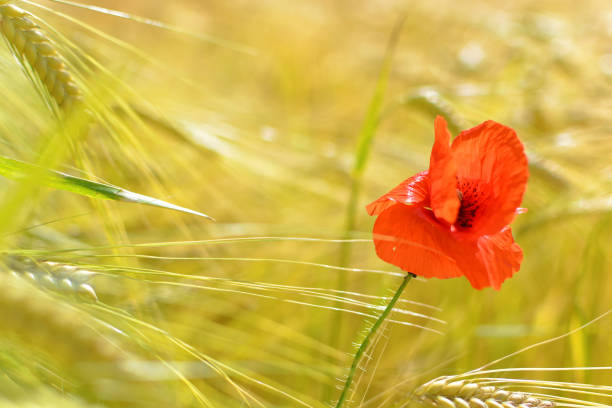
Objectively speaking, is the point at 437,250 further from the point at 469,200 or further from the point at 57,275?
the point at 57,275

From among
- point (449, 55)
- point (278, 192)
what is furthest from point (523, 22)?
point (278, 192)

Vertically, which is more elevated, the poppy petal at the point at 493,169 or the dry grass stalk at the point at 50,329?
the poppy petal at the point at 493,169

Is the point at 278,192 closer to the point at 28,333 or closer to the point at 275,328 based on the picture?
the point at 275,328

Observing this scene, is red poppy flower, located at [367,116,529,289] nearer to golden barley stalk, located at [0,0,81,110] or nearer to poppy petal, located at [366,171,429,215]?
poppy petal, located at [366,171,429,215]

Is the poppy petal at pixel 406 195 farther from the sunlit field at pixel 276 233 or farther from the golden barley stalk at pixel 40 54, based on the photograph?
the golden barley stalk at pixel 40 54

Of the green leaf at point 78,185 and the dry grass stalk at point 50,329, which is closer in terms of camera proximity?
the green leaf at point 78,185

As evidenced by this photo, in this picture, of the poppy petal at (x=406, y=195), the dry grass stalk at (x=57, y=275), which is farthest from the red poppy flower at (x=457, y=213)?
the dry grass stalk at (x=57, y=275)

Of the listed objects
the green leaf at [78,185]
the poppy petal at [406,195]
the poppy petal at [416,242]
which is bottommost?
the green leaf at [78,185]

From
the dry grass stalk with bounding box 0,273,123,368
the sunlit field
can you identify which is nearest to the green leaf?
the sunlit field
